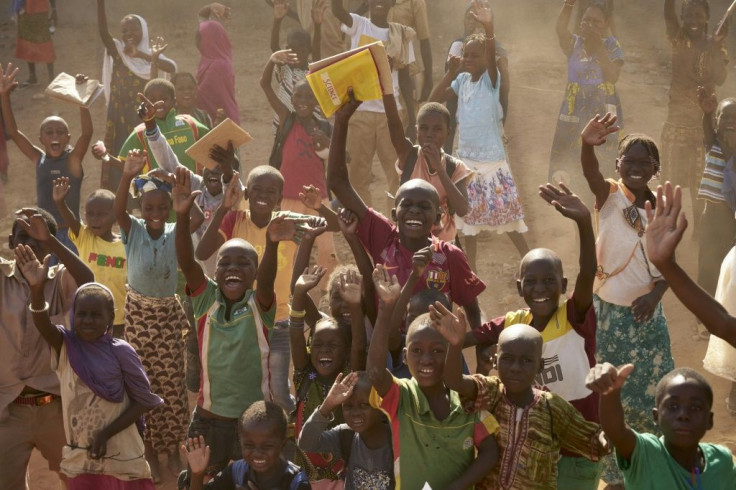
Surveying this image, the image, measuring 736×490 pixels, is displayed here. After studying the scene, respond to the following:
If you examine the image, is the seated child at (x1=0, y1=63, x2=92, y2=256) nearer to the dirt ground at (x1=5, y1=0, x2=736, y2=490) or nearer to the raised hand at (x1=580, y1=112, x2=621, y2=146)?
the dirt ground at (x1=5, y1=0, x2=736, y2=490)

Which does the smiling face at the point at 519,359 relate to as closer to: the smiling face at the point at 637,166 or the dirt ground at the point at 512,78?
the smiling face at the point at 637,166

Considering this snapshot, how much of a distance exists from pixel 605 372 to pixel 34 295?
2606mm

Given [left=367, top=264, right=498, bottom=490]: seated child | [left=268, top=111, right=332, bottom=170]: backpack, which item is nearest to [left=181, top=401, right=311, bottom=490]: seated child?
[left=367, top=264, right=498, bottom=490]: seated child

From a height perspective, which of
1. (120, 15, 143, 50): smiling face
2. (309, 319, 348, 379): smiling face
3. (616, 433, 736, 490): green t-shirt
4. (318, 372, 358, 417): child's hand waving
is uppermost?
(120, 15, 143, 50): smiling face

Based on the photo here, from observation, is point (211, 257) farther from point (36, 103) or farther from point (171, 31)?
point (171, 31)

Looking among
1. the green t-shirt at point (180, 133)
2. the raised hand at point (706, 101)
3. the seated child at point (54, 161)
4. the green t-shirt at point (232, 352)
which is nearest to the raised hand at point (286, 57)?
the green t-shirt at point (180, 133)

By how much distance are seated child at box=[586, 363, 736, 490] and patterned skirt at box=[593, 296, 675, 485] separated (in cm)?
165

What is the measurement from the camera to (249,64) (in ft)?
42.9

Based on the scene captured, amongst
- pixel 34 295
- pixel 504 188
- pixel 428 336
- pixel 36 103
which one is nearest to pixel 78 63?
pixel 36 103

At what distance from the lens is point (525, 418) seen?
4270mm

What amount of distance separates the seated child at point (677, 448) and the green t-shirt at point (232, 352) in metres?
1.99

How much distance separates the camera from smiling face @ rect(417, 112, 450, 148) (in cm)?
649

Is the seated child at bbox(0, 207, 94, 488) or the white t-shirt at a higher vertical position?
the white t-shirt

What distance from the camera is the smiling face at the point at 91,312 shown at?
4832 millimetres
